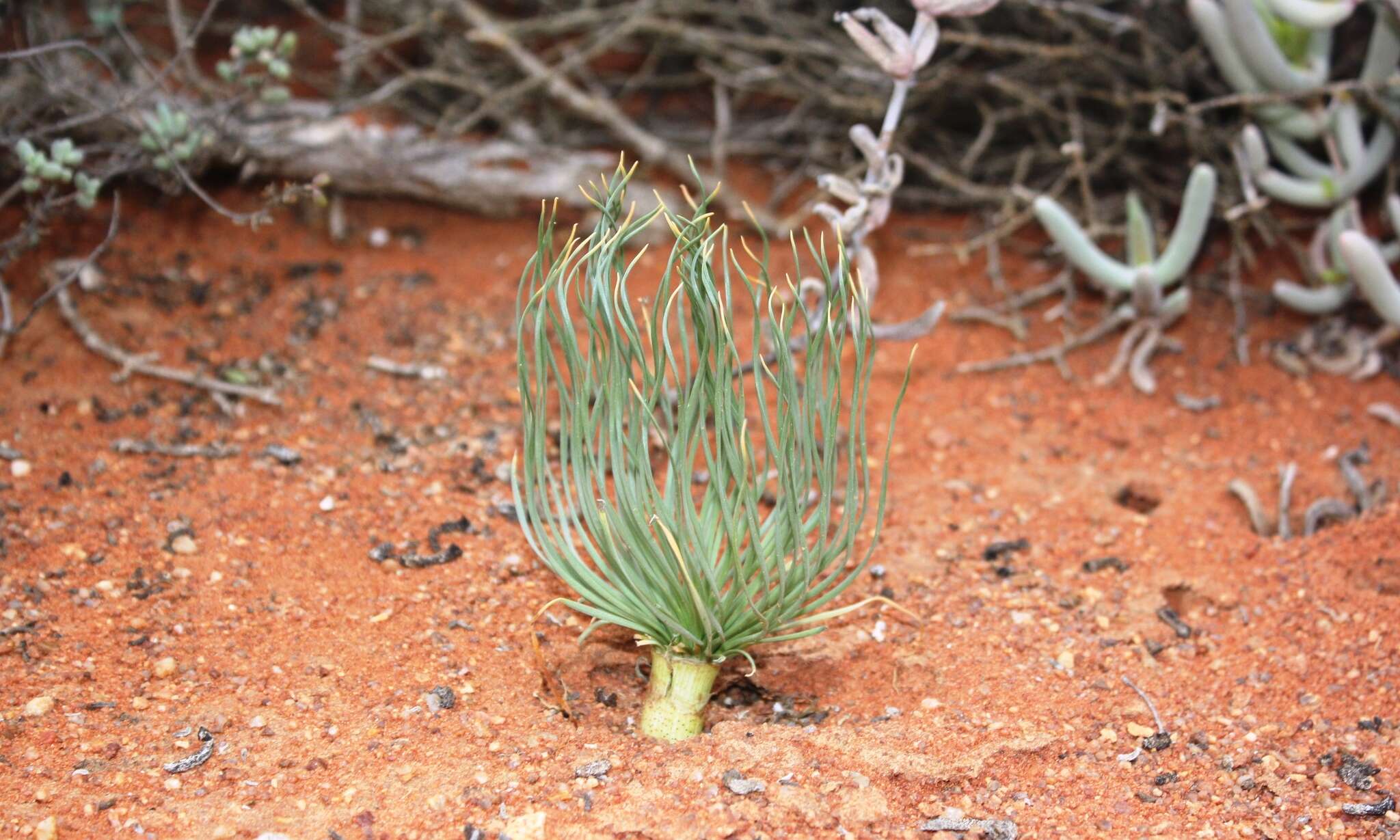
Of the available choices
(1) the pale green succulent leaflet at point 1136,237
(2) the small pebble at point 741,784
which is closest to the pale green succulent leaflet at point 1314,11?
(1) the pale green succulent leaflet at point 1136,237

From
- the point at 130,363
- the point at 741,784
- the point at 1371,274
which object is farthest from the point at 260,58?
the point at 1371,274

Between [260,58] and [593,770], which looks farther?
[260,58]

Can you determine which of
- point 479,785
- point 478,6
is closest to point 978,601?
point 479,785

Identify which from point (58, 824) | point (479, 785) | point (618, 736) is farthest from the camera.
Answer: point (618, 736)

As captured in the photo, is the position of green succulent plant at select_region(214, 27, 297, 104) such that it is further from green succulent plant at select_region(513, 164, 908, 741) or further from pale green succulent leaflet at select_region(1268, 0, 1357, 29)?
pale green succulent leaflet at select_region(1268, 0, 1357, 29)

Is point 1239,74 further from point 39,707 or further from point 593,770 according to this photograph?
point 39,707

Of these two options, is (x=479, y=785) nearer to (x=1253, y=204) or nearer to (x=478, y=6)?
(x=1253, y=204)
